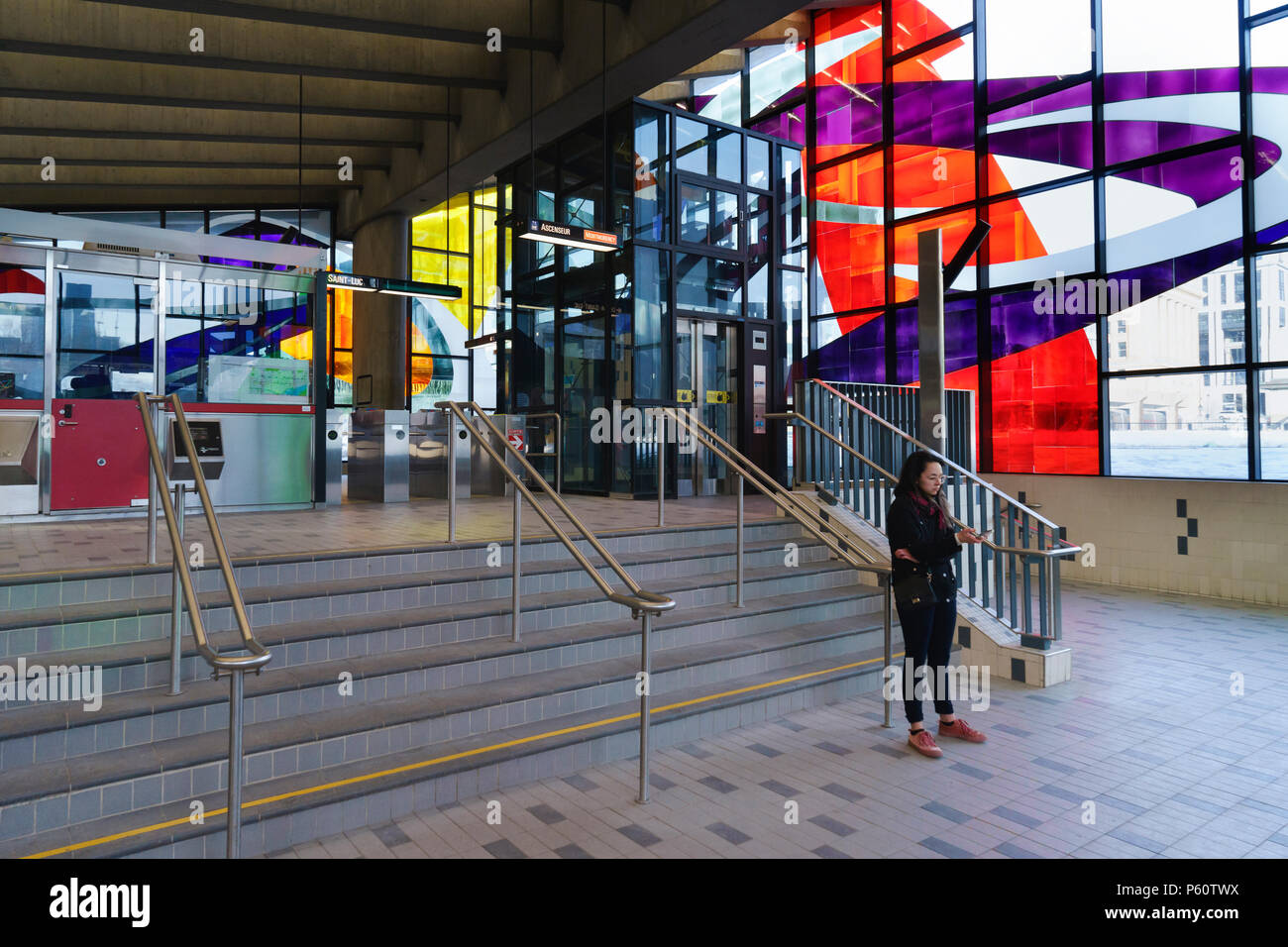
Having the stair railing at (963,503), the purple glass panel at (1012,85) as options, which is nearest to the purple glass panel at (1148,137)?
the purple glass panel at (1012,85)

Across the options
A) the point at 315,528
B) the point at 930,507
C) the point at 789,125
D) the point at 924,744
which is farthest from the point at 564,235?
the point at 789,125

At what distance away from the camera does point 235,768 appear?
246 cm

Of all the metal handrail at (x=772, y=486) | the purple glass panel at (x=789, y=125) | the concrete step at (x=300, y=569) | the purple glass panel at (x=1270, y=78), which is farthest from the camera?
the purple glass panel at (x=789, y=125)

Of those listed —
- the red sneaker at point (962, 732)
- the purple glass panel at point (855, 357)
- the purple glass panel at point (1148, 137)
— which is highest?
the purple glass panel at point (1148, 137)

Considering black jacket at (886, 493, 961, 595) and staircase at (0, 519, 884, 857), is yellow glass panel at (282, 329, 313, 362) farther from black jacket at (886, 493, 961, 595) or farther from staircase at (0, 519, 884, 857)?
black jacket at (886, 493, 961, 595)

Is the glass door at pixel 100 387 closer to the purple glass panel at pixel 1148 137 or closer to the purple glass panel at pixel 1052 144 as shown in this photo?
the purple glass panel at pixel 1052 144

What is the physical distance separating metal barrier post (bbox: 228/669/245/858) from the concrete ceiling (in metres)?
6.50

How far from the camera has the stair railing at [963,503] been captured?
16.3 feet

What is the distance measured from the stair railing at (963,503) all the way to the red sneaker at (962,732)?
1274mm

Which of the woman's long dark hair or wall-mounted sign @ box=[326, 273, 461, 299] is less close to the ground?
wall-mounted sign @ box=[326, 273, 461, 299]

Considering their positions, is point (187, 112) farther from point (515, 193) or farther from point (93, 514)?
point (93, 514)

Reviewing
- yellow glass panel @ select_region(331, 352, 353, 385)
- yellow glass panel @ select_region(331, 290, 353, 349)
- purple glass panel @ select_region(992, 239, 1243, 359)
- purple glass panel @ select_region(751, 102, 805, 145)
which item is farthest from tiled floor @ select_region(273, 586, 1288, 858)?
yellow glass panel @ select_region(331, 290, 353, 349)

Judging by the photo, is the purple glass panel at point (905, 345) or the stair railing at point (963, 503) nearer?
the stair railing at point (963, 503)

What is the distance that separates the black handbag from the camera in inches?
152
